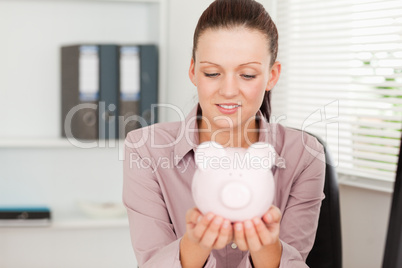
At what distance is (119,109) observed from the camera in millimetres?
2242

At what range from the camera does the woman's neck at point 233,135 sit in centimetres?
140

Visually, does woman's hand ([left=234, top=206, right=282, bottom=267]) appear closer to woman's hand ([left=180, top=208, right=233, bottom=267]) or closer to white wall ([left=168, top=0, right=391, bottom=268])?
woman's hand ([left=180, top=208, right=233, bottom=267])

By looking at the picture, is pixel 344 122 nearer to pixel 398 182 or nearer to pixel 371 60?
pixel 371 60

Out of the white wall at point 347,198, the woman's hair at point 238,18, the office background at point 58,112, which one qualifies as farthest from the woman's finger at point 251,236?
the office background at point 58,112

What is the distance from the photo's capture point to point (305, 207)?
1398mm

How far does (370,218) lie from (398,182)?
4.19 ft

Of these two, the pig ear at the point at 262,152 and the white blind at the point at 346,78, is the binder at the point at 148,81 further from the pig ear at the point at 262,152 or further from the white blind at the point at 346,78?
the pig ear at the point at 262,152

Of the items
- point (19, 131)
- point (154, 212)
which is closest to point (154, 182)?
point (154, 212)

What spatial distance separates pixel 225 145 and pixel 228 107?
7.3 inches

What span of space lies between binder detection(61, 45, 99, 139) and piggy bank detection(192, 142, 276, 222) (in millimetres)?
1354

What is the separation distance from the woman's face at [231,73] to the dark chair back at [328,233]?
0.38 m

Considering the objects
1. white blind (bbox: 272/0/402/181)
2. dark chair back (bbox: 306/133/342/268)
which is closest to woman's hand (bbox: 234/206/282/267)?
dark chair back (bbox: 306/133/342/268)

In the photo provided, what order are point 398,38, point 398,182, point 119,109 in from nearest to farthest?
point 398,182 < point 398,38 < point 119,109

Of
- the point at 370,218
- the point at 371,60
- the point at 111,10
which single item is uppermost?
the point at 111,10
